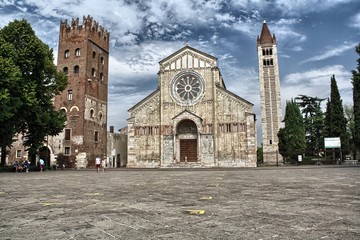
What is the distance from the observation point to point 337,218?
4.16 meters

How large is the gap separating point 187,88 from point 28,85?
19826mm

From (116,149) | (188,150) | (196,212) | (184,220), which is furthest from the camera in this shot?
(116,149)

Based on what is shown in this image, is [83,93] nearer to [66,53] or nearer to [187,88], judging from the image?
[66,53]

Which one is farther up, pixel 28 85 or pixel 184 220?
pixel 28 85

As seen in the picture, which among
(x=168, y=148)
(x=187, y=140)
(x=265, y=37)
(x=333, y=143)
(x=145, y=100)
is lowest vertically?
(x=168, y=148)

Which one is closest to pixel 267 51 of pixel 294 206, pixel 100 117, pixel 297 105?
pixel 297 105

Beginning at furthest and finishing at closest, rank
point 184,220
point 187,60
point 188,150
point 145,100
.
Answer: point 187,60 → point 145,100 → point 188,150 → point 184,220

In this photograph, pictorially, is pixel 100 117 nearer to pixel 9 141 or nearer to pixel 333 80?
pixel 9 141

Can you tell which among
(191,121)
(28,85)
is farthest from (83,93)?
(191,121)

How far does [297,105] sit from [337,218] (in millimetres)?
48617

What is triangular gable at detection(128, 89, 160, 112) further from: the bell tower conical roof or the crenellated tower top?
the bell tower conical roof

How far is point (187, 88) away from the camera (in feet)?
122

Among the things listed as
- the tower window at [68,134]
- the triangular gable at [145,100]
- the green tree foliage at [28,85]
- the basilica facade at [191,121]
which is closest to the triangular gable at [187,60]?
the basilica facade at [191,121]

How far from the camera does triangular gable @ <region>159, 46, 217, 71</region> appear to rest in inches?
1465
